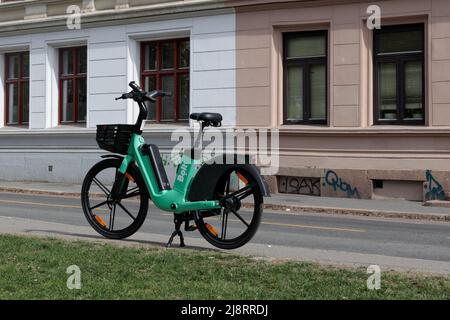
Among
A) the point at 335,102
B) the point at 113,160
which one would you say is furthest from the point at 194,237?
the point at 335,102

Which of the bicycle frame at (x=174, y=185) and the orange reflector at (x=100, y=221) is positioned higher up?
the bicycle frame at (x=174, y=185)

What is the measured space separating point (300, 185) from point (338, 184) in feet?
3.86

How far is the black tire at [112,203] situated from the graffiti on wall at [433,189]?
1070cm

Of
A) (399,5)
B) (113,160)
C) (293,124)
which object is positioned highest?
(399,5)

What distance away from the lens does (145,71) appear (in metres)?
20.9

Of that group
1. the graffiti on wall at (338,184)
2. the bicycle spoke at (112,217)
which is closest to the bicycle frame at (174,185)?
the bicycle spoke at (112,217)

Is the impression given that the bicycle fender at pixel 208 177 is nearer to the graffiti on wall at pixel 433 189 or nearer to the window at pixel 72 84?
the graffiti on wall at pixel 433 189

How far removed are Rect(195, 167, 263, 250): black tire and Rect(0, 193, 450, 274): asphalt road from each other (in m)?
0.13

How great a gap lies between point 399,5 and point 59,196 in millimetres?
11051

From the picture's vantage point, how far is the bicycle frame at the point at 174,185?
7027mm

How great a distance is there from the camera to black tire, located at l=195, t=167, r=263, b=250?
6711 millimetres

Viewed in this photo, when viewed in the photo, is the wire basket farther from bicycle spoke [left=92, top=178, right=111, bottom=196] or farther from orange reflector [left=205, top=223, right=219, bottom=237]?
orange reflector [left=205, top=223, right=219, bottom=237]

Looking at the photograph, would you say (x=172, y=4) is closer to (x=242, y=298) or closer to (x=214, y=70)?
(x=214, y=70)

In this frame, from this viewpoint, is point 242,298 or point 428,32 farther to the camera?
point 428,32
